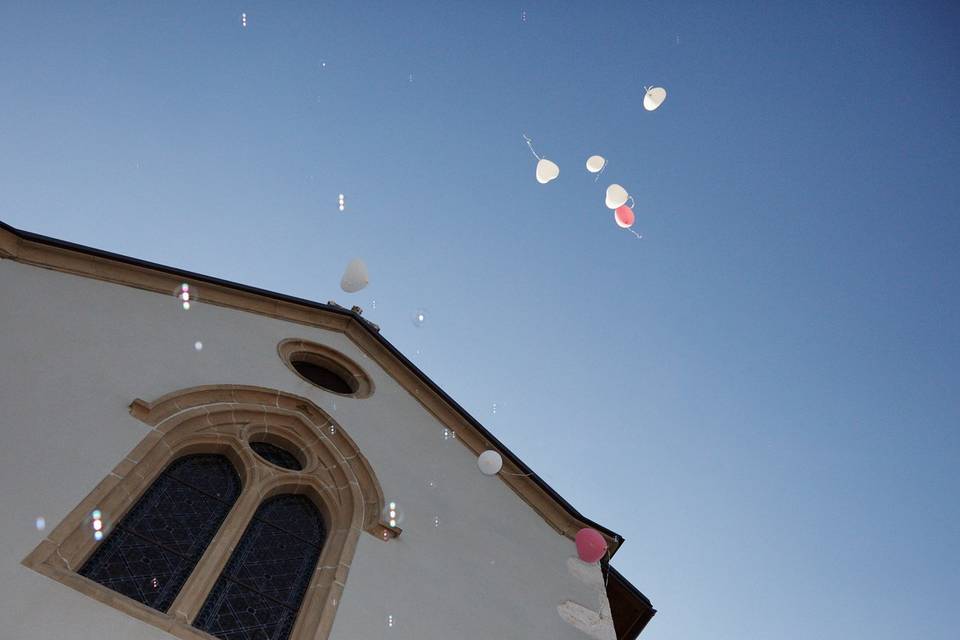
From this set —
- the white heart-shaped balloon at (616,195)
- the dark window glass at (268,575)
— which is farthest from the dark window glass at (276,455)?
the white heart-shaped balloon at (616,195)

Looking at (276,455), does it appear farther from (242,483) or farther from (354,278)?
(354,278)

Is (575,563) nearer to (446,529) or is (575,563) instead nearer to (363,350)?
(446,529)

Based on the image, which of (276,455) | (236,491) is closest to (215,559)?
(236,491)

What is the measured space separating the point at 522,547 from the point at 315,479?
248 cm

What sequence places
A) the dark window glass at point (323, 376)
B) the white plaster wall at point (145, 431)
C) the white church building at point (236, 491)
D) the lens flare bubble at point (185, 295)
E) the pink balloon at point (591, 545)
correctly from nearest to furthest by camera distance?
1. the white plaster wall at point (145, 431)
2. the white church building at point (236, 491)
3. the pink balloon at point (591, 545)
4. the lens flare bubble at point (185, 295)
5. the dark window glass at point (323, 376)

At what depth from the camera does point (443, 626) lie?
229 inches

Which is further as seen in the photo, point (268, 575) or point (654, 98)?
point (654, 98)

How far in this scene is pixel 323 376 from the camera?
8.68 meters

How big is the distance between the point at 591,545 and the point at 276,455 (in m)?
3.45

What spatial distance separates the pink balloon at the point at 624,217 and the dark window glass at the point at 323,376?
3.94m

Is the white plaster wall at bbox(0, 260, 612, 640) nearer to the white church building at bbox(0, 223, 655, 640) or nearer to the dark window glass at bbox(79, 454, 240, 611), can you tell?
the white church building at bbox(0, 223, 655, 640)

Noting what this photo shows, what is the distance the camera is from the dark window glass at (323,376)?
8375 mm

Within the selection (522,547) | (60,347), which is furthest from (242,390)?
(522,547)

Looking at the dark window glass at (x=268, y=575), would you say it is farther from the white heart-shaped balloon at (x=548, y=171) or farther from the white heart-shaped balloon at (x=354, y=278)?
the white heart-shaped balloon at (x=548, y=171)
